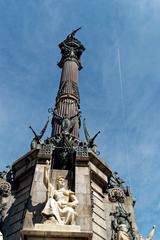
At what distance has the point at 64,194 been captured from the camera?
41.4ft

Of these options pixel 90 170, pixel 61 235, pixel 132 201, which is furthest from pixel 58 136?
pixel 61 235

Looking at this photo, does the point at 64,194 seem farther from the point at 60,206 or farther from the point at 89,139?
the point at 89,139

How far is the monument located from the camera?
11570mm

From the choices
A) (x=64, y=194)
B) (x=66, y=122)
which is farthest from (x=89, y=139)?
(x=64, y=194)

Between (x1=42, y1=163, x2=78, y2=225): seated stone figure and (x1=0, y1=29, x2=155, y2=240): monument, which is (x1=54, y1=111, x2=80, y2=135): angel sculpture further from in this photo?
(x1=42, y1=163, x2=78, y2=225): seated stone figure

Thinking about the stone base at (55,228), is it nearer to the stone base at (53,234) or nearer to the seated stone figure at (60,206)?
the stone base at (53,234)

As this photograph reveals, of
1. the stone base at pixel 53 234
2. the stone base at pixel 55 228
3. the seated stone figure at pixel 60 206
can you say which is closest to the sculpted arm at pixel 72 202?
the seated stone figure at pixel 60 206

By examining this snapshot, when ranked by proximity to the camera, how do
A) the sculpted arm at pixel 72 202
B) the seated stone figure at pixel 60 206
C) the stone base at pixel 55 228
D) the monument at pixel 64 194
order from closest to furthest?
the stone base at pixel 55 228
the seated stone figure at pixel 60 206
the monument at pixel 64 194
the sculpted arm at pixel 72 202

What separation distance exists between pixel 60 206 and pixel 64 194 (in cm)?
78

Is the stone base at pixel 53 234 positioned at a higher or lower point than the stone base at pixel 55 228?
lower

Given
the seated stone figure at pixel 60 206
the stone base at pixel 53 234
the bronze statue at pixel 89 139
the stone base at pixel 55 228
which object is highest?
the bronze statue at pixel 89 139

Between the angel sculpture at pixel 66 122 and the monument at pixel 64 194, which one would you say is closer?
the monument at pixel 64 194

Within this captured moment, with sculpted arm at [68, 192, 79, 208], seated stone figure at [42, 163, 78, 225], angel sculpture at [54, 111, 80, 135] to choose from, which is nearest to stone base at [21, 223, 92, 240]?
seated stone figure at [42, 163, 78, 225]

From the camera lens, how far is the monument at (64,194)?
38.0 ft
